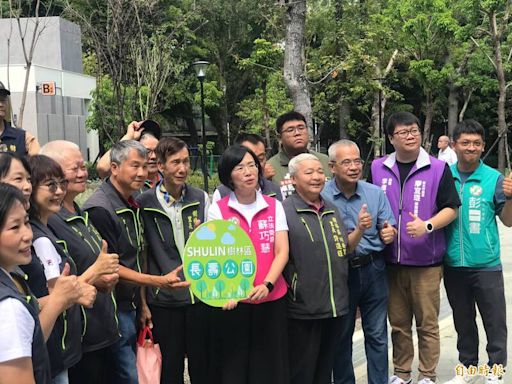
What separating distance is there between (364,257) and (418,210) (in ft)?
1.75

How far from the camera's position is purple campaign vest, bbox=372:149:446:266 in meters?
4.31

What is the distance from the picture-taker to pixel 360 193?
425 centimetres

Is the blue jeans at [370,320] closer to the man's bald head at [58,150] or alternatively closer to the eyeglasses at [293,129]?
the eyeglasses at [293,129]

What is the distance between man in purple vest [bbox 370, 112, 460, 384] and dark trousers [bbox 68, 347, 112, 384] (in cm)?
218

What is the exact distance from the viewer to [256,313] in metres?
3.69

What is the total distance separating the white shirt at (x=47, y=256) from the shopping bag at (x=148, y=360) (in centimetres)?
118

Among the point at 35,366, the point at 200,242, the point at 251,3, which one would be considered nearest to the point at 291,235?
the point at 200,242

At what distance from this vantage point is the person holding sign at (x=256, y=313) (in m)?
3.68

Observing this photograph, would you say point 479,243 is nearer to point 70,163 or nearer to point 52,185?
point 70,163

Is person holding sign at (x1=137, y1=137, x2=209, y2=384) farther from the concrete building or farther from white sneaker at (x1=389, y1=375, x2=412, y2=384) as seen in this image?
the concrete building

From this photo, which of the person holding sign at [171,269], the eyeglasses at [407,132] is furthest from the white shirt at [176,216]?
the eyeglasses at [407,132]

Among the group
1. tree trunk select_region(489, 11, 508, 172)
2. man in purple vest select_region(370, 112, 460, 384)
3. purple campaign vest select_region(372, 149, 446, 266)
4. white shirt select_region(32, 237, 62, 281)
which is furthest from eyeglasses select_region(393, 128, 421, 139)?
tree trunk select_region(489, 11, 508, 172)

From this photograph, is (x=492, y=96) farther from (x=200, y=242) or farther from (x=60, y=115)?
(x=200, y=242)

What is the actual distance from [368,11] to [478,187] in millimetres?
19919
